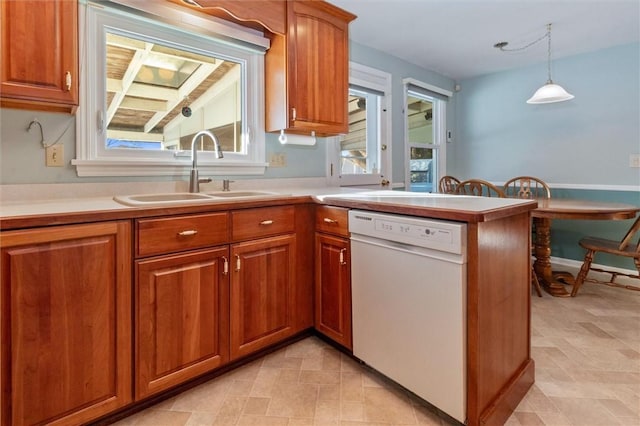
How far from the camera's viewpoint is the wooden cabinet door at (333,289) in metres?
1.78

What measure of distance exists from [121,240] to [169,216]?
20cm

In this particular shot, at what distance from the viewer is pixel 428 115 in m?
4.34

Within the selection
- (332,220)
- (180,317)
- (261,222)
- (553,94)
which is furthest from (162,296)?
(553,94)

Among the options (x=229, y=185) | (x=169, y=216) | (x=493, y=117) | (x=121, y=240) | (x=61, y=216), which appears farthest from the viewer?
(x=493, y=117)

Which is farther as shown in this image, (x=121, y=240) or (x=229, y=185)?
(x=229, y=185)

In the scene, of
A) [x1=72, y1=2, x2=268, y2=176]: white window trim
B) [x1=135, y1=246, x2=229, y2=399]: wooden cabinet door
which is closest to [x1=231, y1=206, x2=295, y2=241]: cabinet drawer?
[x1=135, y1=246, x2=229, y2=399]: wooden cabinet door

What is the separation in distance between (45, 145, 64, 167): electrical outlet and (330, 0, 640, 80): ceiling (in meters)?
2.03

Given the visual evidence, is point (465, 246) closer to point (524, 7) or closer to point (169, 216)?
point (169, 216)

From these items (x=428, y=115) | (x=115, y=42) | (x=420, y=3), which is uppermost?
(x=420, y=3)

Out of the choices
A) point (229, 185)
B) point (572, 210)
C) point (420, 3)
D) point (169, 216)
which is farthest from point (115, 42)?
point (572, 210)

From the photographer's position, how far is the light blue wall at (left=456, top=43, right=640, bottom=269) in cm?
337

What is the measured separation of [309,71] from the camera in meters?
2.31

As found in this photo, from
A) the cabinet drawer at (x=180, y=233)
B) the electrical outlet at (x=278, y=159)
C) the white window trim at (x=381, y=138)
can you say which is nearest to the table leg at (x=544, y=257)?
the white window trim at (x=381, y=138)

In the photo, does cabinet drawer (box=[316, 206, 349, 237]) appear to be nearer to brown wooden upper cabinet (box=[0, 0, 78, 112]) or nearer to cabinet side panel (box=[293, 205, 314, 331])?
cabinet side panel (box=[293, 205, 314, 331])
